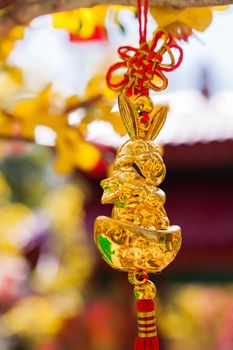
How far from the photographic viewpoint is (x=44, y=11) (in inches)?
31.8

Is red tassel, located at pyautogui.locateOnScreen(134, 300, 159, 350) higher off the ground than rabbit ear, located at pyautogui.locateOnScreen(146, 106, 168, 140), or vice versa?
rabbit ear, located at pyautogui.locateOnScreen(146, 106, 168, 140)

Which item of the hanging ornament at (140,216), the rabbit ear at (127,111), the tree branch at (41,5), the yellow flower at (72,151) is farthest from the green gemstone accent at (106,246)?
the yellow flower at (72,151)

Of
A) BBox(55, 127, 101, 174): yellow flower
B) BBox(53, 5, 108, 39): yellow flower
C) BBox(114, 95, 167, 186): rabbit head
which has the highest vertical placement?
BBox(53, 5, 108, 39): yellow flower

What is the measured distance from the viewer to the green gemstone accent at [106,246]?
2.15 feet

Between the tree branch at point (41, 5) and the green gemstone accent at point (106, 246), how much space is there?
27 cm

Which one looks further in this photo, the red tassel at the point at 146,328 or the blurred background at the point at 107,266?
the blurred background at the point at 107,266

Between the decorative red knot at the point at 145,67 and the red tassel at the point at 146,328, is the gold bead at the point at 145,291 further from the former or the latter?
the decorative red knot at the point at 145,67

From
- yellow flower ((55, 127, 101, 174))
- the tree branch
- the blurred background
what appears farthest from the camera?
the blurred background

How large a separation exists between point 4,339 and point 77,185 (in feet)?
2.57

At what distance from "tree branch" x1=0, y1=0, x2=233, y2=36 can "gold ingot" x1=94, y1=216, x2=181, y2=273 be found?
0.84ft

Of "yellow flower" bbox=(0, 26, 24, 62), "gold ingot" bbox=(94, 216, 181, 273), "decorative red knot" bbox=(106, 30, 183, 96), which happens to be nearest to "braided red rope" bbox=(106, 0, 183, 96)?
"decorative red knot" bbox=(106, 30, 183, 96)

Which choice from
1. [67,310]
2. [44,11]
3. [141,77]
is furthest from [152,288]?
[67,310]

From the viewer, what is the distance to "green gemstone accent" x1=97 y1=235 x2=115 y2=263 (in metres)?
0.66

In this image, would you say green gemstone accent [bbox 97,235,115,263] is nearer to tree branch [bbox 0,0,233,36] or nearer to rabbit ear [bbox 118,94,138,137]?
rabbit ear [bbox 118,94,138,137]
